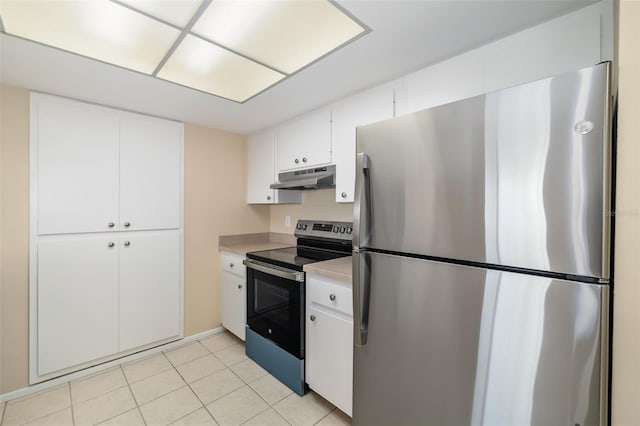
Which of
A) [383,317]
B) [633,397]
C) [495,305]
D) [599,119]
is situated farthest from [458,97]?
[633,397]

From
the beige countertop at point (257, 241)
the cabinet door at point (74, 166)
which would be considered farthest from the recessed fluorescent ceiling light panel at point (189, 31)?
the beige countertop at point (257, 241)

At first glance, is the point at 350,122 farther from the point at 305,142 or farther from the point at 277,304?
the point at 277,304

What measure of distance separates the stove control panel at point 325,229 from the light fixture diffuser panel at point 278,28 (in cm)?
125

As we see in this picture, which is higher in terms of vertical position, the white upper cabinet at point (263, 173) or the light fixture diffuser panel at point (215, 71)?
the light fixture diffuser panel at point (215, 71)

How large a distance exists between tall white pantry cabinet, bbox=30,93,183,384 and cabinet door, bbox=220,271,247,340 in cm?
39

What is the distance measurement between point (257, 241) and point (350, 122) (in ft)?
5.82

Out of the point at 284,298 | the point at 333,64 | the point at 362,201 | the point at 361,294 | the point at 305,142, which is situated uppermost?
the point at 333,64

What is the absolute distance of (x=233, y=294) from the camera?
2584mm

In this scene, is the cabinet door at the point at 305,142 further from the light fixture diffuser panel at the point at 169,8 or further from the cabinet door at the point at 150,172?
the light fixture diffuser panel at the point at 169,8

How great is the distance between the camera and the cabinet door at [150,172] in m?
2.25

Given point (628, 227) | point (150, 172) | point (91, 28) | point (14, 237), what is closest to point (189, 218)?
point (150, 172)

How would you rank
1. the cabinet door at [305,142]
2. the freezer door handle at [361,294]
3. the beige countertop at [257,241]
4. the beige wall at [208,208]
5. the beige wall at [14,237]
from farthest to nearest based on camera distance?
1. the beige countertop at [257,241]
2. the beige wall at [208,208]
3. the cabinet door at [305,142]
4. the beige wall at [14,237]
5. the freezer door handle at [361,294]

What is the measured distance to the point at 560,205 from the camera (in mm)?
747

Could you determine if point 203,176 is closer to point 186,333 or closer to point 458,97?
point 186,333
